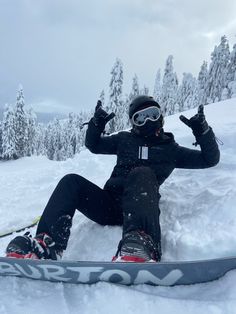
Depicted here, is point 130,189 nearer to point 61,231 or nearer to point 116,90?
point 61,231

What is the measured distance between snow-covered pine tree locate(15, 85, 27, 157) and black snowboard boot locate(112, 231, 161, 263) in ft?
147

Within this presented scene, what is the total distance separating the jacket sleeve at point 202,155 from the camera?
3.55 metres

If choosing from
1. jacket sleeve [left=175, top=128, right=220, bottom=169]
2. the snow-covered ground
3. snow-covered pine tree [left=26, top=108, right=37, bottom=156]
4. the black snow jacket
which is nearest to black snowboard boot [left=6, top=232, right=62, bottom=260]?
the snow-covered ground

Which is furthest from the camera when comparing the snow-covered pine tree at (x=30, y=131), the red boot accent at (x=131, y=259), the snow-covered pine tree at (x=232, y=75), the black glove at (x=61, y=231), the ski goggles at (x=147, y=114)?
the snow-covered pine tree at (x=30, y=131)

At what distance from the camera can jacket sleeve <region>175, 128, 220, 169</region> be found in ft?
11.7

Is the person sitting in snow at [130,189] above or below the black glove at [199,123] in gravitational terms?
below

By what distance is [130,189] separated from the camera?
10.3 feet

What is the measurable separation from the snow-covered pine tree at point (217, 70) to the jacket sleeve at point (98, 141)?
117 ft

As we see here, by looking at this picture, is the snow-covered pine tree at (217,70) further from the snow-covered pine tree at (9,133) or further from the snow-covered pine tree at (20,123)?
the snow-covered pine tree at (9,133)

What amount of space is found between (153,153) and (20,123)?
44875 millimetres

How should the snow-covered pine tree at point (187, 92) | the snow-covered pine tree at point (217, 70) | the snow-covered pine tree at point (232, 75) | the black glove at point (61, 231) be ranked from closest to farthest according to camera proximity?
the black glove at point (61, 231)
the snow-covered pine tree at point (232, 75)
the snow-covered pine tree at point (217, 70)
the snow-covered pine tree at point (187, 92)

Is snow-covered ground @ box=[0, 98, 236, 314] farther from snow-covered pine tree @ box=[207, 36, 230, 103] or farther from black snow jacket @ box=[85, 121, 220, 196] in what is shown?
snow-covered pine tree @ box=[207, 36, 230, 103]

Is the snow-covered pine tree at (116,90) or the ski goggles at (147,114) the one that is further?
the snow-covered pine tree at (116,90)

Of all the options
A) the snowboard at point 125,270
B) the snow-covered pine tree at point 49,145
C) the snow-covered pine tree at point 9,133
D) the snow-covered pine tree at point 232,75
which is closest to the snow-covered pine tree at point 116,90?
the snow-covered pine tree at point 232,75
